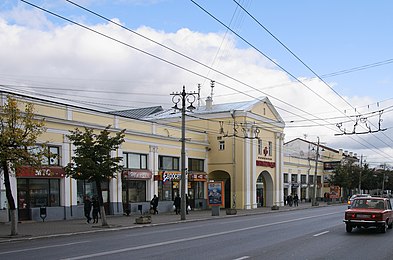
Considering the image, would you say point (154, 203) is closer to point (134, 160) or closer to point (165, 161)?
point (134, 160)

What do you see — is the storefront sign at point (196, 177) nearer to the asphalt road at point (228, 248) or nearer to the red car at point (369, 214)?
the red car at point (369, 214)

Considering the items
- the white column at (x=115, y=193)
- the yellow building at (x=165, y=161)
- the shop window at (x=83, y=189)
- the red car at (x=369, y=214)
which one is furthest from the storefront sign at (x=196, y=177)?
the red car at (x=369, y=214)

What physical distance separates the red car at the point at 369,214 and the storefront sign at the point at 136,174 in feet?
68.2

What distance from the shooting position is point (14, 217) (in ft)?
70.5

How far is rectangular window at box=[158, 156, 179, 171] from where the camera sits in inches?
1767

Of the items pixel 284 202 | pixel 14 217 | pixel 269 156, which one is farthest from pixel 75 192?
pixel 284 202

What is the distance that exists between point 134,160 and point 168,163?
5483 millimetres

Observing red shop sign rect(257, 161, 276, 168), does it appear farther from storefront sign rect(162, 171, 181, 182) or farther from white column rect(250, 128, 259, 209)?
storefront sign rect(162, 171, 181, 182)

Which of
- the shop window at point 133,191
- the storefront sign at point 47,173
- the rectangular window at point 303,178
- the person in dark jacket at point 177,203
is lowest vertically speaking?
the rectangular window at point 303,178

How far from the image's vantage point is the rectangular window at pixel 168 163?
44875 mm

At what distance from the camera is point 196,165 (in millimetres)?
52031

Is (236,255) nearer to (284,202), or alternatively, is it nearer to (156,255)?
(156,255)

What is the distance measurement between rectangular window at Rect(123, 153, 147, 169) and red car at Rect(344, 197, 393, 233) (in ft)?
71.3

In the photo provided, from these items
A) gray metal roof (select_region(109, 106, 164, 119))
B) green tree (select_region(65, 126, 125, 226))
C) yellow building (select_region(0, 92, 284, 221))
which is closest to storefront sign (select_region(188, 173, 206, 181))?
yellow building (select_region(0, 92, 284, 221))
